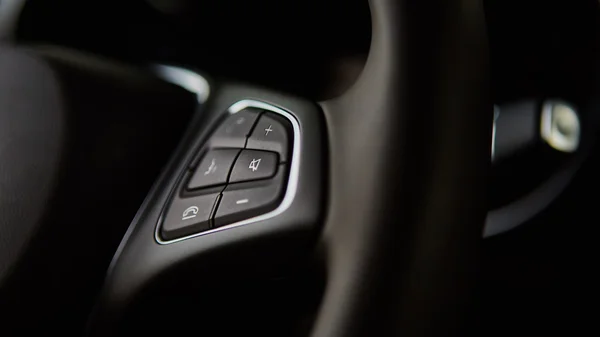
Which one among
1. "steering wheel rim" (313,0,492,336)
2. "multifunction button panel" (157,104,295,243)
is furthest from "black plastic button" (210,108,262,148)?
"steering wheel rim" (313,0,492,336)

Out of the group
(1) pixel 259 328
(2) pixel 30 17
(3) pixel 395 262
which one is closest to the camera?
(3) pixel 395 262

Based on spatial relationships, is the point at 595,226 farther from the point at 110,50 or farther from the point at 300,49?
the point at 110,50

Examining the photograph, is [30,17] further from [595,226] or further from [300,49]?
[595,226]

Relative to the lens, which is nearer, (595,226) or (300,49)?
(300,49)

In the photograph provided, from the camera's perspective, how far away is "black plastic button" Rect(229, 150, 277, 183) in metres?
0.46

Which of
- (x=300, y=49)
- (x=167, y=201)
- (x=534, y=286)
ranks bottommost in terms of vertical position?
(x=534, y=286)

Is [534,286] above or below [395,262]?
below

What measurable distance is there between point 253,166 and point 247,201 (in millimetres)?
28

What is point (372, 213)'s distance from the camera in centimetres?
39

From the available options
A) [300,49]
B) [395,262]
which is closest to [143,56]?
[300,49]

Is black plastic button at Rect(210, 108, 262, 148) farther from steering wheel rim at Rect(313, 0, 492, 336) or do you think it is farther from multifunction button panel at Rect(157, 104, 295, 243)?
steering wheel rim at Rect(313, 0, 492, 336)

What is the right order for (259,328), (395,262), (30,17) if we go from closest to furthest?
1. (395,262)
2. (259,328)
3. (30,17)

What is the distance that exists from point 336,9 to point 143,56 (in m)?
0.22

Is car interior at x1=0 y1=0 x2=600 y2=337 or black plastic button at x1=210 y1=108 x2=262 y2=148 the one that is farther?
black plastic button at x1=210 y1=108 x2=262 y2=148
